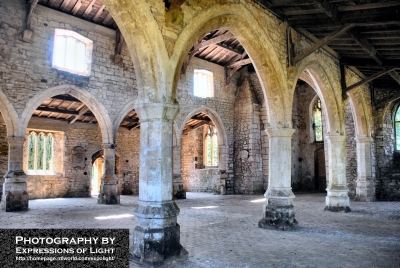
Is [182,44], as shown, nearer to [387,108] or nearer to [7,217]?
[7,217]

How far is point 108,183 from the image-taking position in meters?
11.3

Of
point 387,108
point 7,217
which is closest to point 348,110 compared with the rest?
point 387,108

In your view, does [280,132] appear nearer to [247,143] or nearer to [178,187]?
[178,187]

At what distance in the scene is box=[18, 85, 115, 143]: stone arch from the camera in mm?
9625

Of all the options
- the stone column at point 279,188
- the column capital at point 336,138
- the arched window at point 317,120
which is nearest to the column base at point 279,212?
the stone column at point 279,188

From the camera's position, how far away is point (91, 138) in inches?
602

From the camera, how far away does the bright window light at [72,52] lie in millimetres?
10516

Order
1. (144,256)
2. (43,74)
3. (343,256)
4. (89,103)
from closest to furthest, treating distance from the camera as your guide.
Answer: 1. (144,256)
2. (343,256)
3. (43,74)
4. (89,103)

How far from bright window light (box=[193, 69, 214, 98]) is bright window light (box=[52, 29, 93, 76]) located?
5008mm

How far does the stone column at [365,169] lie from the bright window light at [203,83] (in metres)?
6.54

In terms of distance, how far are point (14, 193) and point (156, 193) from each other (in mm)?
6845

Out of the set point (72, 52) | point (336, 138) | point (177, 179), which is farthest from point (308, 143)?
point (72, 52)

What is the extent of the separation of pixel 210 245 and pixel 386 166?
404 inches

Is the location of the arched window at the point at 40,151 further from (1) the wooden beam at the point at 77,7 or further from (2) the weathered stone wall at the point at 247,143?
(2) the weathered stone wall at the point at 247,143
